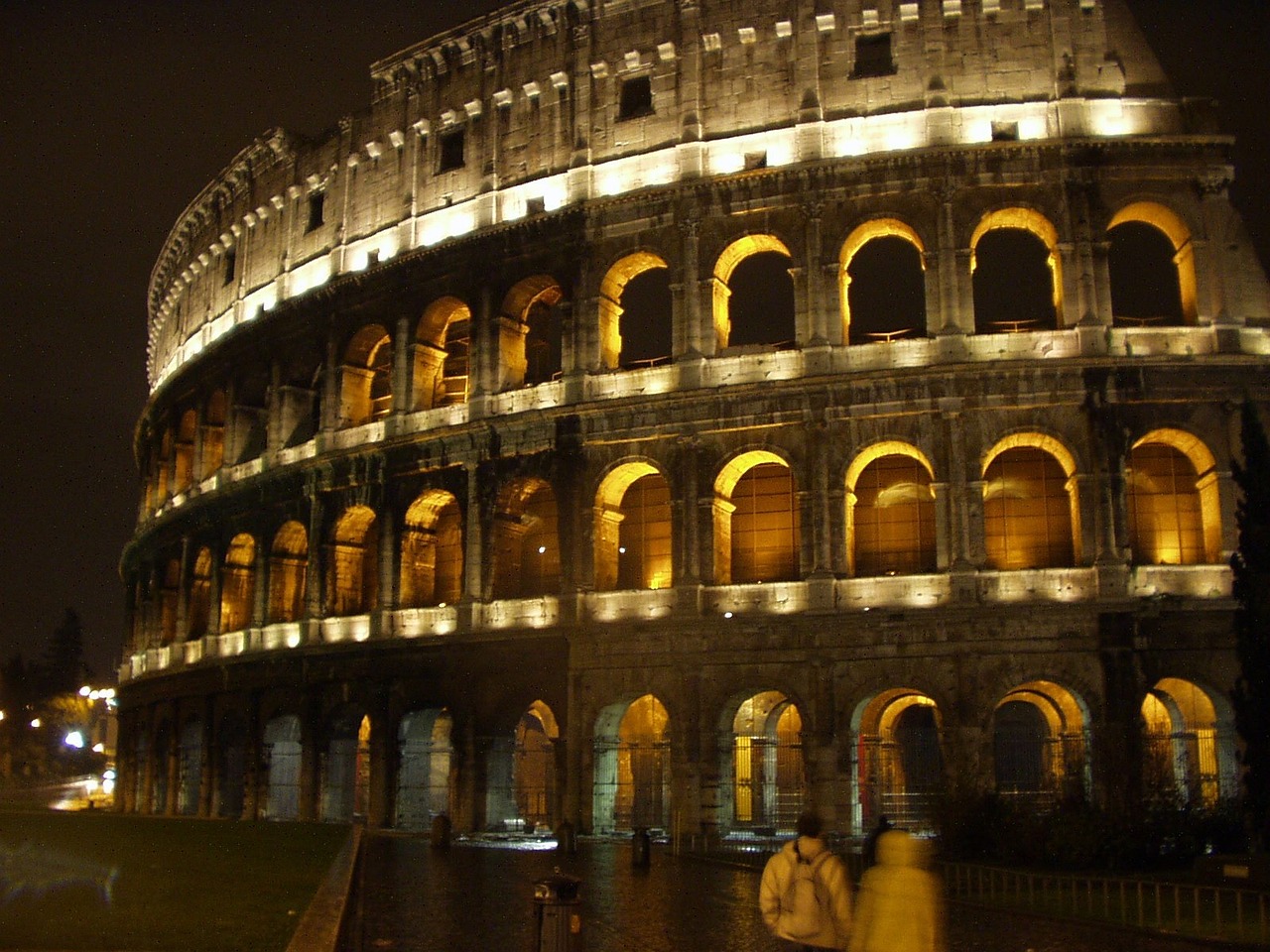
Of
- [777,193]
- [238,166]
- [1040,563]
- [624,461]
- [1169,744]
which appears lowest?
[1169,744]

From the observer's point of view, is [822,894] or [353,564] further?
[353,564]

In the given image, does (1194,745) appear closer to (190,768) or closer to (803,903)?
(803,903)

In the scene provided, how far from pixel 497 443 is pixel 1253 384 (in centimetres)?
1372

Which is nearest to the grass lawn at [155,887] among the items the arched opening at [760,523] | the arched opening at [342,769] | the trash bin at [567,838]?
the trash bin at [567,838]

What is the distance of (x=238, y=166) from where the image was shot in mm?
35438

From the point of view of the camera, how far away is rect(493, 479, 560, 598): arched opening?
27.5 meters

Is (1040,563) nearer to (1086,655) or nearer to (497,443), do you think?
(1086,655)

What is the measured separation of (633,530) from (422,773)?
22.0 feet

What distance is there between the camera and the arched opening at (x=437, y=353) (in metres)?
29.5

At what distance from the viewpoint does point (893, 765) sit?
26203mm

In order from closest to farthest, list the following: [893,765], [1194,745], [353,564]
Answer: [1194,745]
[893,765]
[353,564]

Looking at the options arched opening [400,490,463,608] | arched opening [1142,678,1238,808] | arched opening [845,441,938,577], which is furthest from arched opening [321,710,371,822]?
arched opening [1142,678,1238,808]

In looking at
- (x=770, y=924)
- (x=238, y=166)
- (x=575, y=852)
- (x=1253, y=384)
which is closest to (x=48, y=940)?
(x=770, y=924)

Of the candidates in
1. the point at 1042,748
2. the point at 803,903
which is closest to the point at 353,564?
the point at 1042,748
